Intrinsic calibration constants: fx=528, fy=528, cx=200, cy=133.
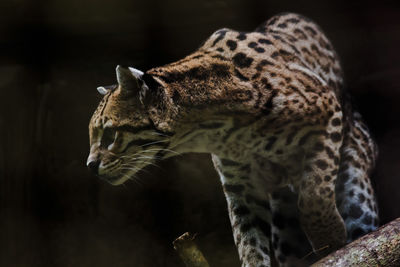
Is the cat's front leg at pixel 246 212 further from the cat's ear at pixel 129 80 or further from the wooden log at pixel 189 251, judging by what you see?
the wooden log at pixel 189 251

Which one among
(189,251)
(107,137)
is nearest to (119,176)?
(107,137)

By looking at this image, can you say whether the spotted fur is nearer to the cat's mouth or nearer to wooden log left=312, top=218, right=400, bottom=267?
the cat's mouth

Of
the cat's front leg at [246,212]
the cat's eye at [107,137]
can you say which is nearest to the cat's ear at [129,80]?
the cat's eye at [107,137]


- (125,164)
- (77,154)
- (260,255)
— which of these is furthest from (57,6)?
(260,255)

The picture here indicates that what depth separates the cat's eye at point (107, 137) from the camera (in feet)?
6.93

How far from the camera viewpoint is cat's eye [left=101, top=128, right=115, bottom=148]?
2.11 m

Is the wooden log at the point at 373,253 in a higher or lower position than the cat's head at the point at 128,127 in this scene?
lower

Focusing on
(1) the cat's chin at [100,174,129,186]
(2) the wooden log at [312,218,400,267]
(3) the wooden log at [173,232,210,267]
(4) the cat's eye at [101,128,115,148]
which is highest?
(4) the cat's eye at [101,128,115,148]

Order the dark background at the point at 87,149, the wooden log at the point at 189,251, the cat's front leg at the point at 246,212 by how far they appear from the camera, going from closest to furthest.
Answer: the wooden log at the point at 189,251 < the cat's front leg at the point at 246,212 < the dark background at the point at 87,149

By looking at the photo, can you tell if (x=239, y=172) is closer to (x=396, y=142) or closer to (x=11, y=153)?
(x=396, y=142)

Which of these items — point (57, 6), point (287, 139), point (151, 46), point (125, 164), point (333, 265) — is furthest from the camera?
point (151, 46)

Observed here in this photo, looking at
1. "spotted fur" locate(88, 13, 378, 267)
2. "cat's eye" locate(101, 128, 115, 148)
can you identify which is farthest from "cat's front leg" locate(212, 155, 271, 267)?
"cat's eye" locate(101, 128, 115, 148)

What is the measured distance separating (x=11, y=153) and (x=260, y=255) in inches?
65.5

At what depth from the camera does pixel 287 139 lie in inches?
92.6
